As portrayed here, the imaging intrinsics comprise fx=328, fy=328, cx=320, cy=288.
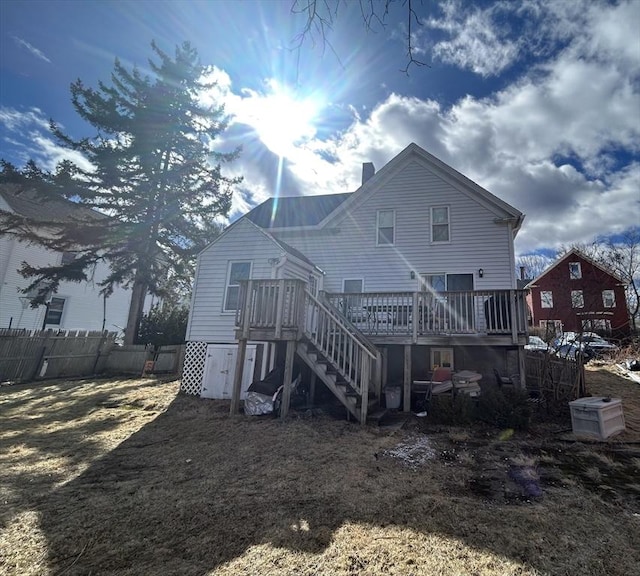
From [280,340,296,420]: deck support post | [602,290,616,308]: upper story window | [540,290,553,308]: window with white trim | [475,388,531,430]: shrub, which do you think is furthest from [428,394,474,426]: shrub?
[602,290,616,308]: upper story window

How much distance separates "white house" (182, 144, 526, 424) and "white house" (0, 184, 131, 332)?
1132 centimetres

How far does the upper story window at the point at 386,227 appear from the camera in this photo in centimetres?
1269

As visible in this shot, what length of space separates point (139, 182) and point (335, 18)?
1669 cm

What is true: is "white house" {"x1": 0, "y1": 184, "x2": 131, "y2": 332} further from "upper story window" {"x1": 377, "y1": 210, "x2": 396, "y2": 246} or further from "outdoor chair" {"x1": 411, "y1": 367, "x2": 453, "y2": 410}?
"outdoor chair" {"x1": 411, "y1": 367, "x2": 453, "y2": 410}

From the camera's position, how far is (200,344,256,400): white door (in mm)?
9734

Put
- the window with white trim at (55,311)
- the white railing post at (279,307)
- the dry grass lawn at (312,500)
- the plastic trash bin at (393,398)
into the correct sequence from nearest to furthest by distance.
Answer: the dry grass lawn at (312,500) → the white railing post at (279,307) → the plastic trash bin at (393,398) → the window with white trim at (55,311)

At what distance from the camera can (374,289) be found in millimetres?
12312

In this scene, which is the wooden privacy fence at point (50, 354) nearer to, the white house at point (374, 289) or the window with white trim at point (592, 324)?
the white house at point (374, 289)

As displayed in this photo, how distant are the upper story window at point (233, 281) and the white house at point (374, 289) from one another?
3 cm

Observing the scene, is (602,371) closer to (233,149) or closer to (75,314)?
(233,149)

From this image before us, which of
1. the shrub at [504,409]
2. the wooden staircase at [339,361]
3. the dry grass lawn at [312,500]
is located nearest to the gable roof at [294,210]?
the wooden staircase at [339,361]

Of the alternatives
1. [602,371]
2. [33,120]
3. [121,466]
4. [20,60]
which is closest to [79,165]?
[33,120]

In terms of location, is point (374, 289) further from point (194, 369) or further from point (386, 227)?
point (194, 369)

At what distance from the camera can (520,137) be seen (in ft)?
36.7
